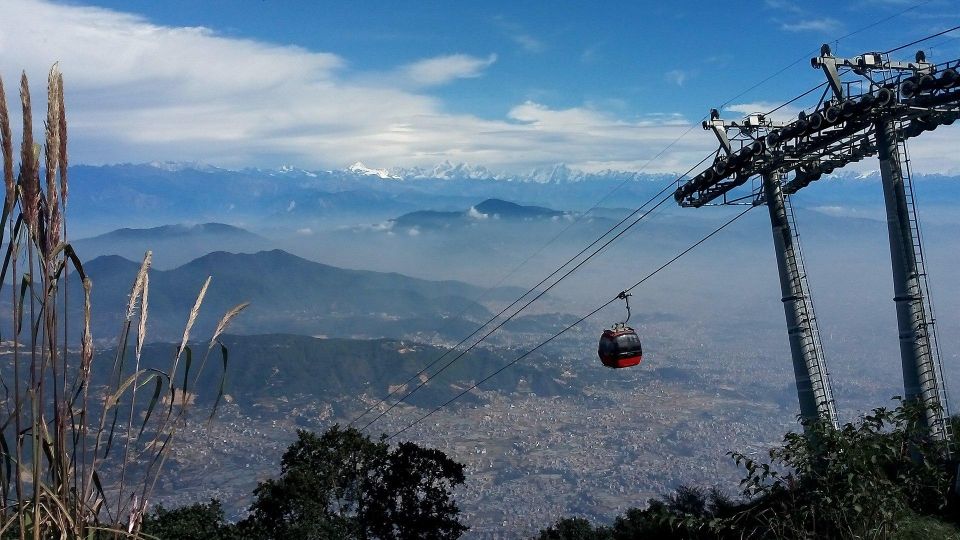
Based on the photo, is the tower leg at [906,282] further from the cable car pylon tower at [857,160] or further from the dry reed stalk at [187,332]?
the dry reed stalk at [187,332]

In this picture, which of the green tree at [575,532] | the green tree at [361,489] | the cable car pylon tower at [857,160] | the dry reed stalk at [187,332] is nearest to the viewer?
the dry reed stalk at [187,332]

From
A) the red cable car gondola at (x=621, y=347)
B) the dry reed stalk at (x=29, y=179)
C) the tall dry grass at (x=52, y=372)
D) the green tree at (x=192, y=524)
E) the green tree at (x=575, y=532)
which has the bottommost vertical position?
the green tree at (x=575, y=532)

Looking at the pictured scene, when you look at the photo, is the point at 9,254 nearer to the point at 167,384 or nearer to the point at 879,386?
the point at 167,384

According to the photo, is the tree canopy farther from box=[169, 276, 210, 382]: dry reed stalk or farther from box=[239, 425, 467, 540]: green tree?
box=[169, 276, 210, 382]: dry reed stalk

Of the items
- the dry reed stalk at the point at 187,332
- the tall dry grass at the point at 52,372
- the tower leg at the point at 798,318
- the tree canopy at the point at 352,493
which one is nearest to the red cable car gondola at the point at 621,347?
the tower leg at the point at 798,318

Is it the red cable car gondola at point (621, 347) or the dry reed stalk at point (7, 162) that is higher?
the dry reed stalk at point (7, 162)

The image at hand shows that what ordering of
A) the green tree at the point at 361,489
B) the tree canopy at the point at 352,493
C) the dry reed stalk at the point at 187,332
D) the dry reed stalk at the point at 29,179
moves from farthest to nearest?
the green tree at the point at 361,489, the tree canopy at the point at 352,493, the dry reed stalk at the point at 187,332, the dry reed stalk at the point at 29,179
